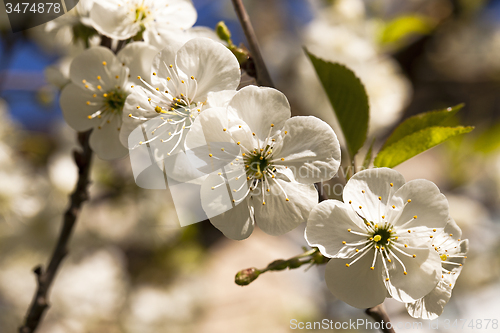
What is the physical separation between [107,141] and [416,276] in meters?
0.47

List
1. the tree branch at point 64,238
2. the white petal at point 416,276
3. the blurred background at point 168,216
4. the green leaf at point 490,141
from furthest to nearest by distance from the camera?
the green leaf at point 490,141
the blurred background at point 168,216
the tree branch at point 64,238
the white petal at point 416,276

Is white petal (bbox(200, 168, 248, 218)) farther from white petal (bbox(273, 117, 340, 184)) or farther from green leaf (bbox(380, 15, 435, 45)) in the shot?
green leaf (bbox(380, 15, 435, 45))

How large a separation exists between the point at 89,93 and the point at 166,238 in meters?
1.04

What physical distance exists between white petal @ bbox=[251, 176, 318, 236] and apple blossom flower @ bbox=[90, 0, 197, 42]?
31 centimetres

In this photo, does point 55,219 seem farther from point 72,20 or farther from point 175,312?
point 72,20

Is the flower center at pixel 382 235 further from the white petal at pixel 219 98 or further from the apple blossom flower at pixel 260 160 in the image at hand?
the white petal at pixel 219 98

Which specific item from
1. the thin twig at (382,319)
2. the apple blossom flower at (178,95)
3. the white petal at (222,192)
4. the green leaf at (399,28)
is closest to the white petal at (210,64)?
the apple blossom flower at (178,95)

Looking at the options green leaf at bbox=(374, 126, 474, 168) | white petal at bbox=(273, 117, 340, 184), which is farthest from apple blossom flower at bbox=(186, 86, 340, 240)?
green leaf at bbox=(374, 126, 474, 168)

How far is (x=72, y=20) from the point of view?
604 millimetres

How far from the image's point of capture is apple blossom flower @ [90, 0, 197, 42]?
0.50m

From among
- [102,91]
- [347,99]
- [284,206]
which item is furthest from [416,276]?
[102,91]

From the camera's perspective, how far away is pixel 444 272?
418 millimetres

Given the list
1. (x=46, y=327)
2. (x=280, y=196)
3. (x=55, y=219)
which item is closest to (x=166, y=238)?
(x=55, y=219)

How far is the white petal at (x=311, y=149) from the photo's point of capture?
0.39 meters
